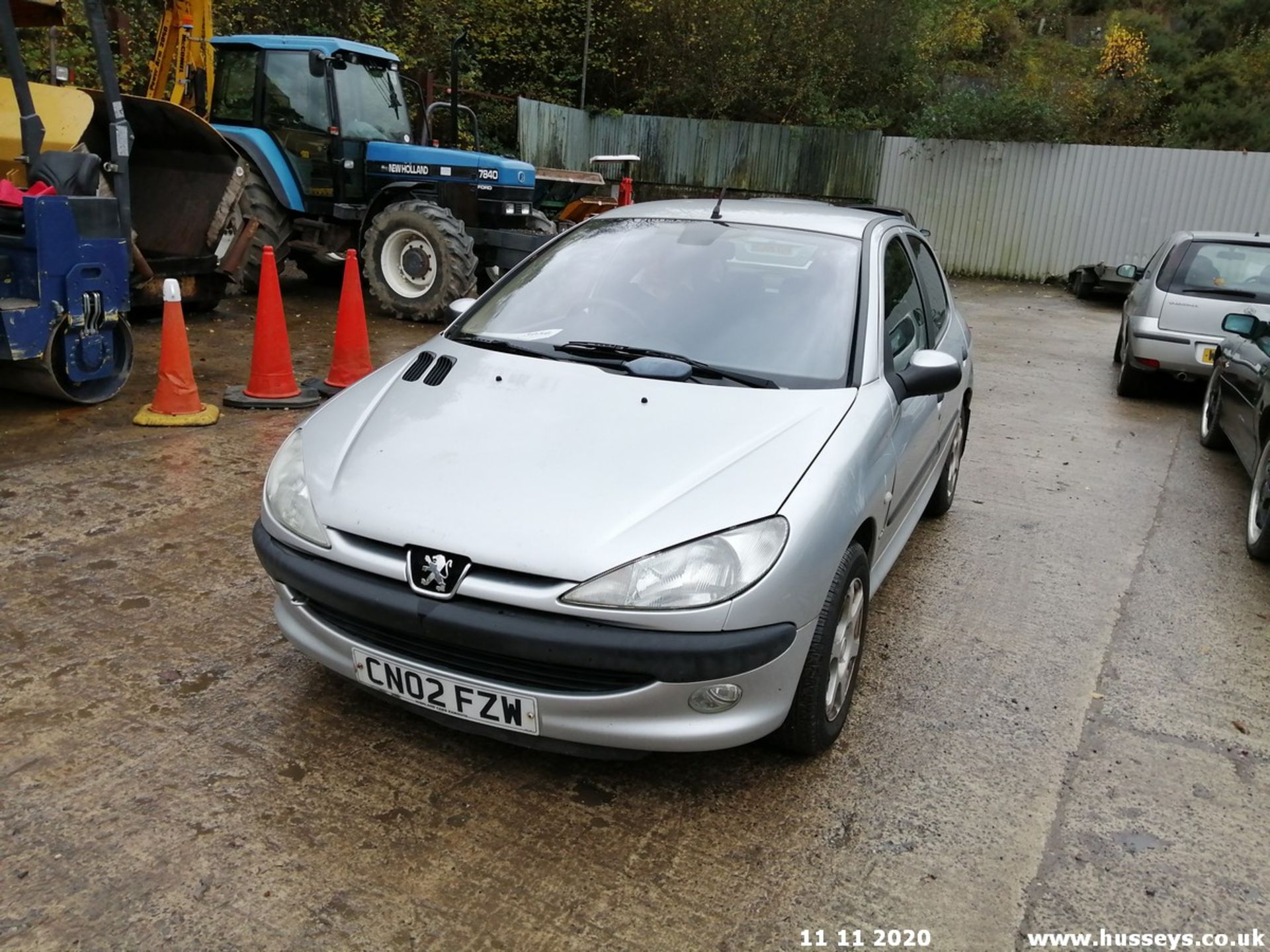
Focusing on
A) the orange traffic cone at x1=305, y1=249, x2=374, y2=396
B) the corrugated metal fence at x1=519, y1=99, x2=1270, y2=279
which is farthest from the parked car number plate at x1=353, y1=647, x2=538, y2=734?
the corrugated metal fence at x1=519, y1=99, x2=1270, y2=279

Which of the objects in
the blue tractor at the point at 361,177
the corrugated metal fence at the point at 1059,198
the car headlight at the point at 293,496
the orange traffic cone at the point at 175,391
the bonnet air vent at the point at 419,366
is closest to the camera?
the car headlight at the point at 293,496

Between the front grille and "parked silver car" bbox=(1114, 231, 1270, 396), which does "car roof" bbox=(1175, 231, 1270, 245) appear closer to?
"parked silver car" bbox=(1114, 231, 1270, 396)

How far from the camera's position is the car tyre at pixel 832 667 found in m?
2.77

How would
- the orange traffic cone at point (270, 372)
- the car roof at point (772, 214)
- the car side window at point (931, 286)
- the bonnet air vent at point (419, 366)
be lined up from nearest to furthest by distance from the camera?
the bonnet air vent at point (419, 366), the car roof at point (772, 214), the car side window at point (931, 286), the orange traffic cone at point (270, 372)

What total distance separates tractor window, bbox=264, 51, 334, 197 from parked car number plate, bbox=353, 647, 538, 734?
8.60 m

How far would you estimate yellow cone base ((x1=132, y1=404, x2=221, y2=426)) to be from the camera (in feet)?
19.6

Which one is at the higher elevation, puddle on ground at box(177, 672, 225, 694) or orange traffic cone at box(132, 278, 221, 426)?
orange traffic cone at box(132, 278, 221, 426)

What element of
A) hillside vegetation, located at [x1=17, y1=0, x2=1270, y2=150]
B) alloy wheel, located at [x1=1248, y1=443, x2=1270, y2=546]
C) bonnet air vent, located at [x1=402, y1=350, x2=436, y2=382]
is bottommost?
alloy wheel, located at [x1=1248, y1=443, x2=1270, y2=546]

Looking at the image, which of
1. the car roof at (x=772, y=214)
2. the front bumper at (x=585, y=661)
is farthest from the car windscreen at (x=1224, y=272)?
the front bumper at (x=585, y=661)

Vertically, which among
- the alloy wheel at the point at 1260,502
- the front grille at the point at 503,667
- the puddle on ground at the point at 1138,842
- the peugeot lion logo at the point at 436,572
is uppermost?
the peugeot lion logo at the point at 436,572

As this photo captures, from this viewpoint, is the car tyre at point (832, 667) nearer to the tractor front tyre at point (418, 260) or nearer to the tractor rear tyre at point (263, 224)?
the tractor front tyre at point (418, 260)

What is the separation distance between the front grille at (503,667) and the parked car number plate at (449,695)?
0.12 ft

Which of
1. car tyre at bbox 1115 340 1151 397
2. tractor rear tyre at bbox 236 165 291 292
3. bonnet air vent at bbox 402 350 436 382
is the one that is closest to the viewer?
bonnet air vent at bbox 402 350 436 382

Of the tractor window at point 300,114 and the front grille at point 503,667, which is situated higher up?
the tractor window at point 300,114
